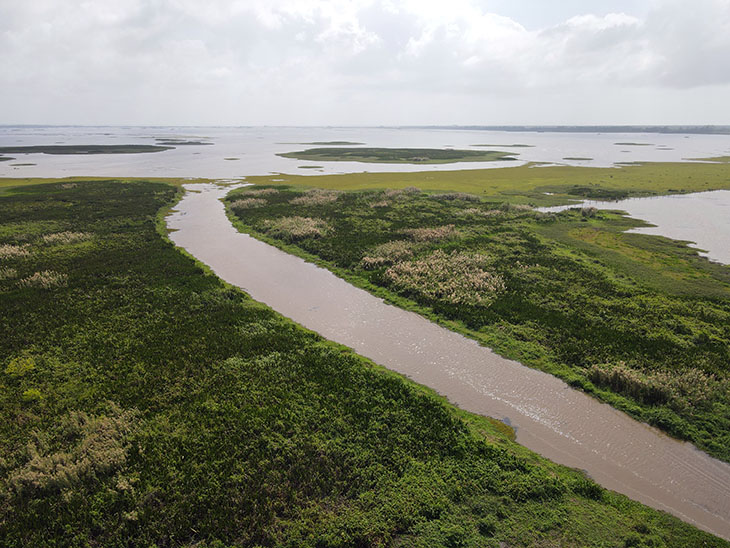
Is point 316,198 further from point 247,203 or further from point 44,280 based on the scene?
point 44,280

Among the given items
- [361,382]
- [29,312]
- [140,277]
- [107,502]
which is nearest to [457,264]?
[361,382]

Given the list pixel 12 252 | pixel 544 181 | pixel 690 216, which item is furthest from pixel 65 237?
pixel 544 181

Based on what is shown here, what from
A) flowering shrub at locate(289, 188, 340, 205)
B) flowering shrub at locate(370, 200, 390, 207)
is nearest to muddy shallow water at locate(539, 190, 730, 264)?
flowering shrub at locate(370, 200, 390, 207)

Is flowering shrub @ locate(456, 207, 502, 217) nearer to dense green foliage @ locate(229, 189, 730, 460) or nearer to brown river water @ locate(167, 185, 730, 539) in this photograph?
dense green foliage @ locate(229, 189, 730, 460)

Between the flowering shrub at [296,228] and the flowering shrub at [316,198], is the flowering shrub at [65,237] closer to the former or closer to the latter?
the flowering shrub at [296,228]

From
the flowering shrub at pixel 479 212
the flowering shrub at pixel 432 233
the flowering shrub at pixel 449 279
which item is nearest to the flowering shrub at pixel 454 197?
the flowering shrub at pixel 479 212

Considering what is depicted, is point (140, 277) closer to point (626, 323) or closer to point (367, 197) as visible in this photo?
point (626, 323)
